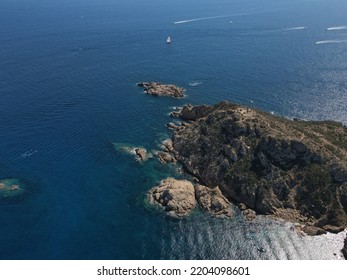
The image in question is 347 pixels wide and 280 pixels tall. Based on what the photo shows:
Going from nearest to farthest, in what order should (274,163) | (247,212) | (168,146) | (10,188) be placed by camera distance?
1. (247,212)
2. (274,163)
3. (10,188)
4. (168,146)

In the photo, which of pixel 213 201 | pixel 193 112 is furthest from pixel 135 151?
pixel 213 201

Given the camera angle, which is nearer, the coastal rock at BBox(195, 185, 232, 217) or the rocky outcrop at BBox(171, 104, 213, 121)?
the coastal rock at BBox(195, 185, 232, 217)

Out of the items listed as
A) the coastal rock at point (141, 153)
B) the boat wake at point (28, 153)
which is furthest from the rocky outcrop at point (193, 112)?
the boat wake at point (28, 153)

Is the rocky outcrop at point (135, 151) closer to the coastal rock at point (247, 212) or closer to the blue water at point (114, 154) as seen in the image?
the blue water at point (114, 154)

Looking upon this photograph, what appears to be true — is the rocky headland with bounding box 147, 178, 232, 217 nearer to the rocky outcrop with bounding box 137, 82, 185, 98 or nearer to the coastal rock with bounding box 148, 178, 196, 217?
the coastal rock with bounding box 148, 178, 196, 217

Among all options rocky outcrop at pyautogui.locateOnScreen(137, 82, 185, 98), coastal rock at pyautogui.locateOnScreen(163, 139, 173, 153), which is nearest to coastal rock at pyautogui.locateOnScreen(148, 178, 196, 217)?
coastal rock at pyautogui.locateOnScreen(163, 139, 173, 153)

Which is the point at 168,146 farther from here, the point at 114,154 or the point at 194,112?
Answer: the point at 194,112
